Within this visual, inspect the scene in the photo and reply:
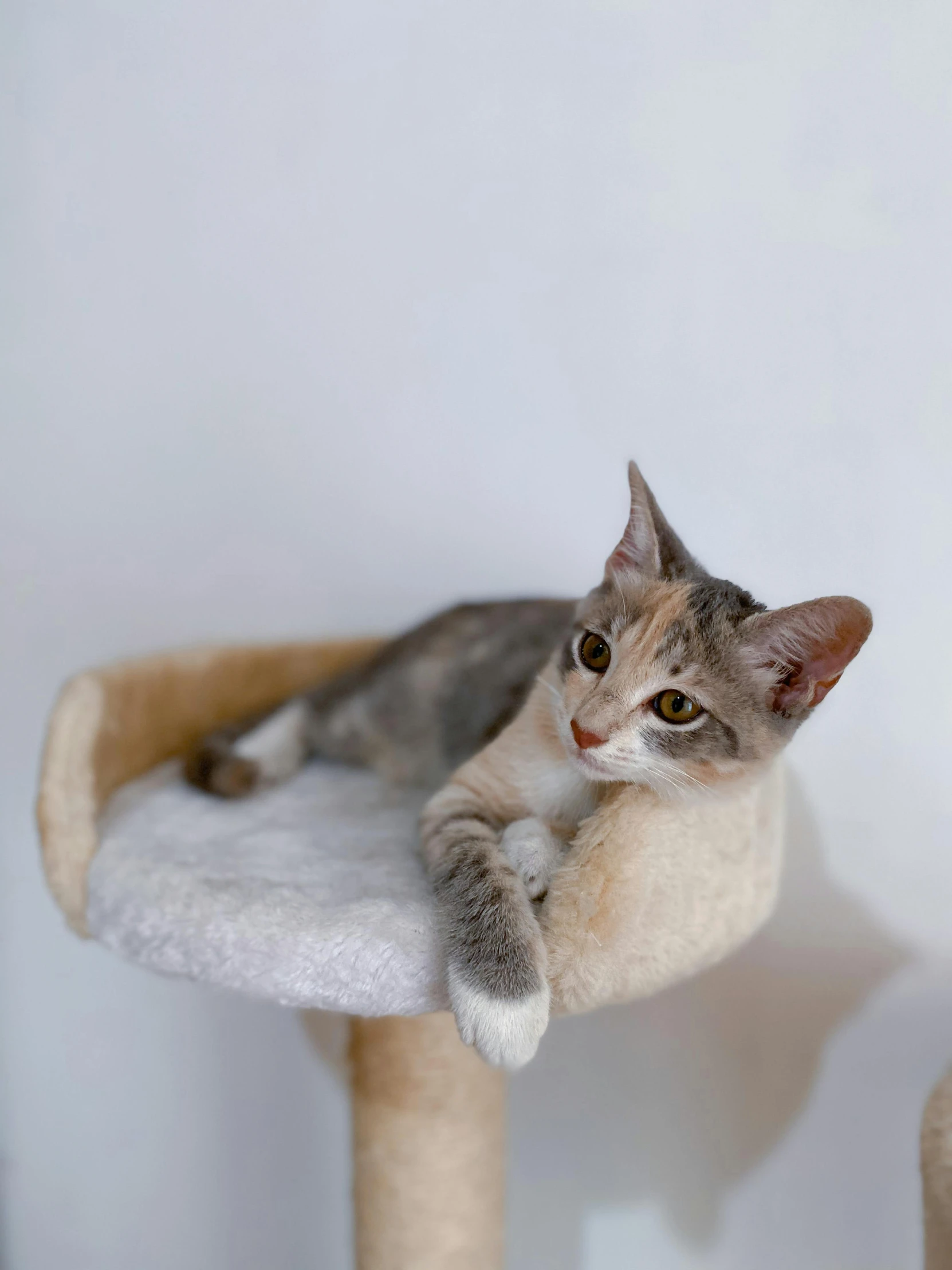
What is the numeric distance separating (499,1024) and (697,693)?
0.32m

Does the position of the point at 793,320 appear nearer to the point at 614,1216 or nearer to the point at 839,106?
the point at 839,106

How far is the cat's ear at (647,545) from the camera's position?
905 mm

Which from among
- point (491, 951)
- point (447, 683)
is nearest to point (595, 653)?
point (491, 951)

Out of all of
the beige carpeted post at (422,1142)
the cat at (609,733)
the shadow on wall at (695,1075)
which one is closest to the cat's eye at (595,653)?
the cat at (609,733)

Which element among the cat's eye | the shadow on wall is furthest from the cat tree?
the shadow on wall

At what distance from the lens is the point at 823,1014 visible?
1384mm

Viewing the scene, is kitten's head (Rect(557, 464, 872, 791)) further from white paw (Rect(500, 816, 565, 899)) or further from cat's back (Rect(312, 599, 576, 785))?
cat's back (Rect(312, 599, 576, 785))

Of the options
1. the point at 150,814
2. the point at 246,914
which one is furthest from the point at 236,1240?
the point at 246,914

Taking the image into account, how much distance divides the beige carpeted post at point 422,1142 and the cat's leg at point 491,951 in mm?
313

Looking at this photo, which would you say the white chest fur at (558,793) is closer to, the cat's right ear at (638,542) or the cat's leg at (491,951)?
the cat's leg at (491,951)

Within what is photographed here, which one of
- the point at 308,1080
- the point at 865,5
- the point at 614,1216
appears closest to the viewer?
the point at 865,5

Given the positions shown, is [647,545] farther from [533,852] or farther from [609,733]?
→ [533,852]

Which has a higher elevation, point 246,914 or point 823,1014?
point 246,914

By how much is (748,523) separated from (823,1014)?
72 cm
